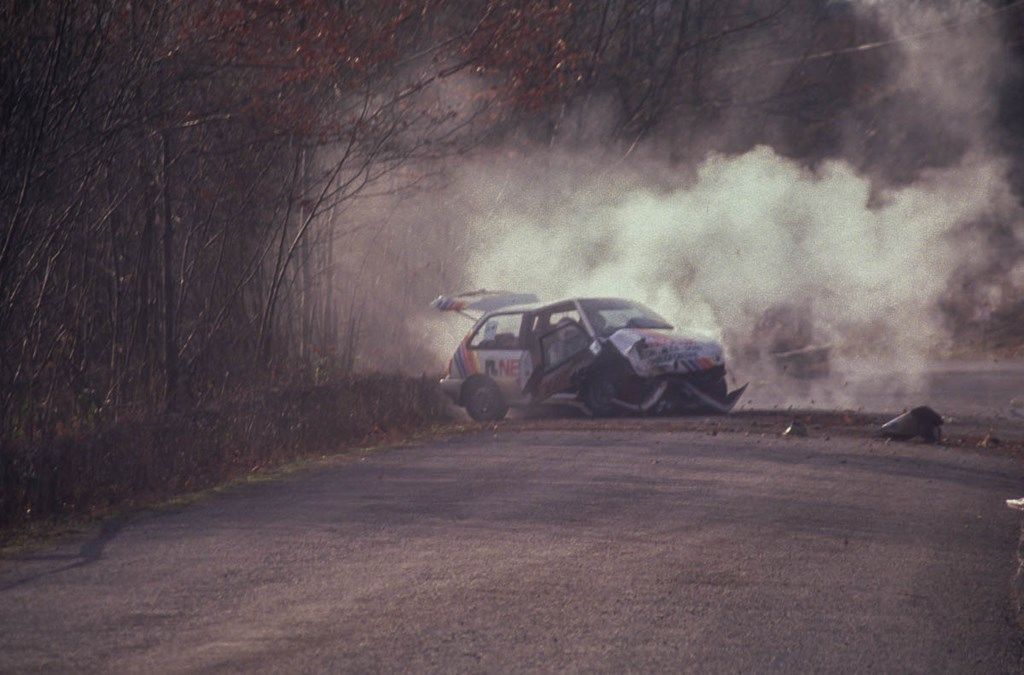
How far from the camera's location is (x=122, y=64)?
12922mm

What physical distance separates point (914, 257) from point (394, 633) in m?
24.5

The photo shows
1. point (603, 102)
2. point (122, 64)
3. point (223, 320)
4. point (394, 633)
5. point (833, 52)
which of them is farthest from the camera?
point (833, 52)

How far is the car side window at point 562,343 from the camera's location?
17766 millimetres

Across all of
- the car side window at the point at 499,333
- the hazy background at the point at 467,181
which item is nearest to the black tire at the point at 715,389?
the car side window at the point at 499,333

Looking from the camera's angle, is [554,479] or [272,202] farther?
[272,202]

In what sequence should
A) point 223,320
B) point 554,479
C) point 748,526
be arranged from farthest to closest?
Answer: 1. point 223,320
2. point 554,479
3. point 748,526

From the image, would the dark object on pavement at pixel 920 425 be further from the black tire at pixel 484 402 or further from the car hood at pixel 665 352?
the black tire at pixel 484 402

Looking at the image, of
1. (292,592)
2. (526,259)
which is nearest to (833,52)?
(526,259)

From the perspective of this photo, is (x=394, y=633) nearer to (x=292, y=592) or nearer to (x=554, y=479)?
(x=292, y=592)

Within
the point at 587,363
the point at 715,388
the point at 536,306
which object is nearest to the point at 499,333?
the point at 536,306

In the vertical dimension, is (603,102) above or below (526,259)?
above

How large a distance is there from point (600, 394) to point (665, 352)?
3.74 ft

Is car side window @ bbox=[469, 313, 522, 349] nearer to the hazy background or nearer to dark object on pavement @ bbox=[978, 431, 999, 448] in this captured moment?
the hazy background

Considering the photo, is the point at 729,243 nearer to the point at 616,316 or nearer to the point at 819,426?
Result: the point at 616,316
